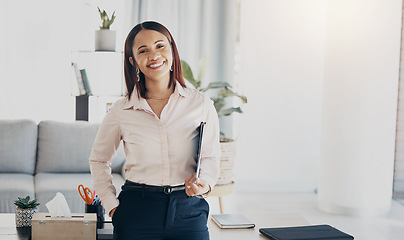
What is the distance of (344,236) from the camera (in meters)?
2.05

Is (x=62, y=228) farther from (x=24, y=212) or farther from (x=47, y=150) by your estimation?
(x=47, y=150)

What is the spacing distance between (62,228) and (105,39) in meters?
2.18

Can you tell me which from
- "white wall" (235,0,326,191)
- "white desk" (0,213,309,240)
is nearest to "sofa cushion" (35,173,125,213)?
"white desk" (0,213,309,240)

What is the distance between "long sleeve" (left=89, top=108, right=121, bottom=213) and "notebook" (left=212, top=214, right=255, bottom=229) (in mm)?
716

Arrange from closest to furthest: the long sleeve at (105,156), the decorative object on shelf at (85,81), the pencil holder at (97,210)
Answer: the long sleeve at (105,156) < the pencil holder at (97,210) < the decorative object on shelf at (85,81)

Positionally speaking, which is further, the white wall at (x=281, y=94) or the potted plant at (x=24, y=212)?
the white wall at (x=281, y=94)

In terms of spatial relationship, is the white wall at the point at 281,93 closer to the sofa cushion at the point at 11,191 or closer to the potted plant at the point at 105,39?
the potted plant at the point at 105,39

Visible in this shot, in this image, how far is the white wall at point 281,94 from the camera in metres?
4.70

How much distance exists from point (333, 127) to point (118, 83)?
5.69ft

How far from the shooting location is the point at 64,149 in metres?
3.73

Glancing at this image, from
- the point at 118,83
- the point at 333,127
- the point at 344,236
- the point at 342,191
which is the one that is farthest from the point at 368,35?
the point at 344,236

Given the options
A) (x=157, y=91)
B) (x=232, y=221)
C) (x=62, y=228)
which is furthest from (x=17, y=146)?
(x=157, y=91)

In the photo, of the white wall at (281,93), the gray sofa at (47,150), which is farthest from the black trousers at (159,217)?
the white wall at (281,93)

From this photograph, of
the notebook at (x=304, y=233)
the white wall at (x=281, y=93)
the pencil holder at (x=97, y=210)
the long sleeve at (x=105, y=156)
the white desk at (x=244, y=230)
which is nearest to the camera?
the long sleeve at (x=105, y=156)
